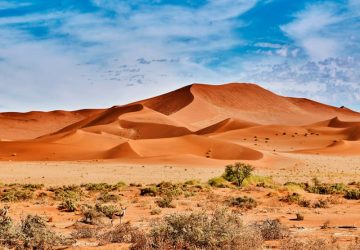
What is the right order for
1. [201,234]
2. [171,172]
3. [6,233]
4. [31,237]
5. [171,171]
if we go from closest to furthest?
[201,234], [31,237], [6,233], [171,172], [171,171]

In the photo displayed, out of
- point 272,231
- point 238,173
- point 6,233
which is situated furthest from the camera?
point 238,173

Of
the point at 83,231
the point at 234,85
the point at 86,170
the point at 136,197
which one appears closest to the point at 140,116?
the point at 234,85

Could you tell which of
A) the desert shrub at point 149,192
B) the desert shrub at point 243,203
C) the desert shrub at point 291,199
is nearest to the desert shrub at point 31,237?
the desert shrub at point 243,203

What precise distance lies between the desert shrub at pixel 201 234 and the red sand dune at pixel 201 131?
4718cm

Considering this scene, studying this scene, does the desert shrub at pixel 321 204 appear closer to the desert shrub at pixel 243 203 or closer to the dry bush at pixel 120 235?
the desert shrub at pixel 243 203

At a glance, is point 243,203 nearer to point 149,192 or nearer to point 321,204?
point 321,204

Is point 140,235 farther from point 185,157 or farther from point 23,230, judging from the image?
point 185,157

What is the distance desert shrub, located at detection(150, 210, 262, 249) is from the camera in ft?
34.2

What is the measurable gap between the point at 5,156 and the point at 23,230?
2395 inches

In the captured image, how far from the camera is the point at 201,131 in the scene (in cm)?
11500

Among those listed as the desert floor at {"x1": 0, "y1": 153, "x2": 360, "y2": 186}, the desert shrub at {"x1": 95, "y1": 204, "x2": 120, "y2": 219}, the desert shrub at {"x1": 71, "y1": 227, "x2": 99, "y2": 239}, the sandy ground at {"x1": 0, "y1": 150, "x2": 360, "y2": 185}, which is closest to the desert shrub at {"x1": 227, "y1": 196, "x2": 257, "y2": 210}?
the desert shrub at {"x1": 95, "y1": 204, "x2": 120, "y2": 219}

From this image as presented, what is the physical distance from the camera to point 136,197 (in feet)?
81.6

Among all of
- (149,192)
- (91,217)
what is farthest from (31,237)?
(149,192)

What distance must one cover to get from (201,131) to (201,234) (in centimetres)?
10437
